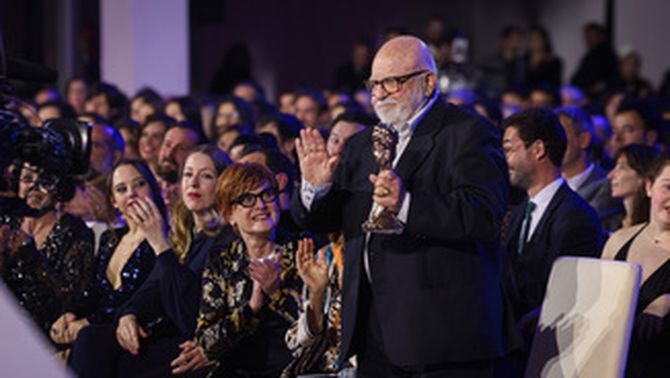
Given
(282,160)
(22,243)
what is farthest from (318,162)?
(282,160)

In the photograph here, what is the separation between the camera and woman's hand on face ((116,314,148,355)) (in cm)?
484

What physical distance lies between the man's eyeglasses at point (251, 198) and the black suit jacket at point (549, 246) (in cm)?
96

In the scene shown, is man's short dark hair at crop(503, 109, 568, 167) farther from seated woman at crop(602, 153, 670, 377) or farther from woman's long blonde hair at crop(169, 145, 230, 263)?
woman's long blonde hair at crop(169, 145, 230, 263)

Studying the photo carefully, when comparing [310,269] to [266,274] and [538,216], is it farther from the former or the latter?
[538,216]

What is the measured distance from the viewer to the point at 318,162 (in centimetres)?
351

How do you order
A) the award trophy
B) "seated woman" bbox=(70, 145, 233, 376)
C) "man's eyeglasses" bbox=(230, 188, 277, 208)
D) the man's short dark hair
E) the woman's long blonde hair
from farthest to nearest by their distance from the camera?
the woman's long blonde hair
the man's short dark hair
"seated woman" bbox=(70, 145, 233, 376)
"man's eyeglasses" bbox=(230, 188, 277, 208)
the award trophy

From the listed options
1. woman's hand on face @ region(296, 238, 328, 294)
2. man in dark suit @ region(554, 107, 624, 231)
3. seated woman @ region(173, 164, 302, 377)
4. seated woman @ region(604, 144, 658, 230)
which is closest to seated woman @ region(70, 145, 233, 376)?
seated woman @ region(173, 164, 302, 377)

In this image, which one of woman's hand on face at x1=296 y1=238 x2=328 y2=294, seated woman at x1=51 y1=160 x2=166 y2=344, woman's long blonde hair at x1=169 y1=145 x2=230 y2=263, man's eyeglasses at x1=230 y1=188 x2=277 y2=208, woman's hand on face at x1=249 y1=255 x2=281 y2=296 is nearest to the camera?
woman's hand on face at x1=296 y1=238 x2=328 y2=294

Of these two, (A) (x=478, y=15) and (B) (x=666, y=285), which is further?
(A) (x=478, y=15)

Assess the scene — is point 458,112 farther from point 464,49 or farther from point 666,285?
point 464,49

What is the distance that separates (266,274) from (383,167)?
1144 mm

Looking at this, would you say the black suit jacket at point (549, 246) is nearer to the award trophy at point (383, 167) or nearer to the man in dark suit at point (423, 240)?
the man in dark suit at point (423, 240)

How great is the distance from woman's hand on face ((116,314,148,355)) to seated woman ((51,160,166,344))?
27cm

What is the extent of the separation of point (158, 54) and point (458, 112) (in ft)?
26.8
